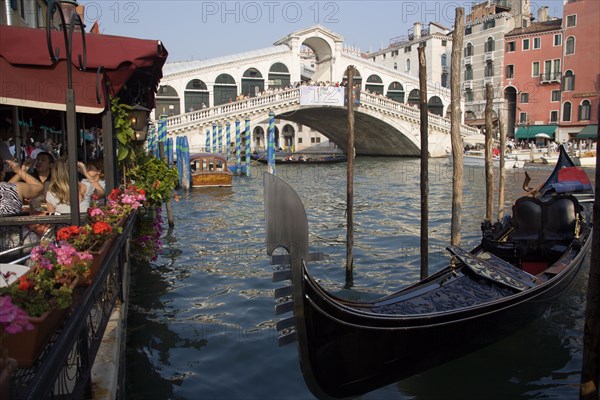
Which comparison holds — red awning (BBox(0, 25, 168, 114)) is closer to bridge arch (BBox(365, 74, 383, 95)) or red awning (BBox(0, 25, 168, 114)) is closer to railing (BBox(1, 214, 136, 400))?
railing (BBox(1, 214, 136, 400))

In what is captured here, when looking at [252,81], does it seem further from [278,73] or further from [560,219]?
[560,219]

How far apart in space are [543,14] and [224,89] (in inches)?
679

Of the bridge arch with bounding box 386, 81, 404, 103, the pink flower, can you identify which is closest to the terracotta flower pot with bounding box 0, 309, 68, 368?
the pink flower

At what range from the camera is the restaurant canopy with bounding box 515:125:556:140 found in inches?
1053

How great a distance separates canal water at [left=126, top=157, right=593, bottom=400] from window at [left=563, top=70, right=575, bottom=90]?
17.3 meters

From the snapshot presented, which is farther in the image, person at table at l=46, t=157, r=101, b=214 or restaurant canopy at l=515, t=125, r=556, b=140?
restaurant canopy at l=515, t=125, r=556, b=140

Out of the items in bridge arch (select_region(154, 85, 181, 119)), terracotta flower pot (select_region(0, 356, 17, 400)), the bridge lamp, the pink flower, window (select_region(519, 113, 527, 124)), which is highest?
bridge arch (select_region(154, 85, 181, 119))

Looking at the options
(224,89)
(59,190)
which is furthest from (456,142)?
(224,89)

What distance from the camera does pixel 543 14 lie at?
30.4 metres

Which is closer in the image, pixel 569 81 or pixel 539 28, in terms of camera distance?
pixel 569 81

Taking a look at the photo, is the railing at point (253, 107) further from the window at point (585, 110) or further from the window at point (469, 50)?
the window at point (469, 50)

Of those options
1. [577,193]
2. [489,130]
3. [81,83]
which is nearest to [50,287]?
[81,83]

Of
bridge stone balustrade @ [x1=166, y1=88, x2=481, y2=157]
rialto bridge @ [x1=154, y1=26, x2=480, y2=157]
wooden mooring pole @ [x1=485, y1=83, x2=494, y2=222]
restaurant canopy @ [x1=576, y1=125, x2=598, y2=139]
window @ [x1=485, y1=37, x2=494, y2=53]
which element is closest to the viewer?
wooden mooring pole @ [x1=485, y1=83, x2=494, y2=222]

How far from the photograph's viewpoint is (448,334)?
11.4 ft
